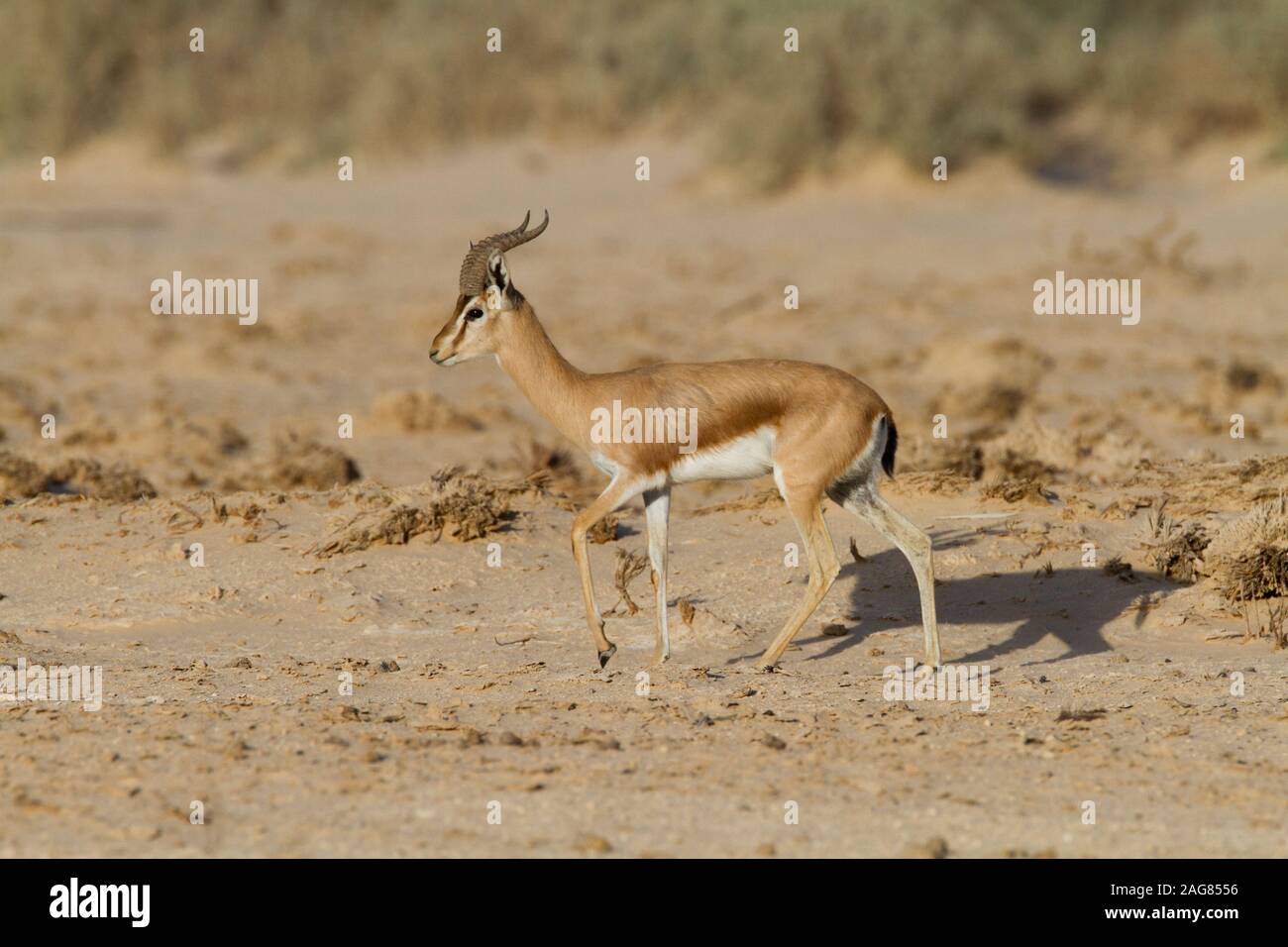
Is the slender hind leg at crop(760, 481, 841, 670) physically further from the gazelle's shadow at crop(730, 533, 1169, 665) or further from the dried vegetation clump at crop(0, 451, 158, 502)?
the dried vegetation clump at crop(0, 451, 158, 502)

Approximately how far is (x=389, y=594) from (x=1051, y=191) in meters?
20.1

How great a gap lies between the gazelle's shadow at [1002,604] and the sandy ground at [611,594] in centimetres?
3

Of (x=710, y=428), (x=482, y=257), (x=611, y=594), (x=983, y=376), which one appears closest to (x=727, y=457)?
(x=710, y=428)

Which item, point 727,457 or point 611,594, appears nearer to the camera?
point 727,457

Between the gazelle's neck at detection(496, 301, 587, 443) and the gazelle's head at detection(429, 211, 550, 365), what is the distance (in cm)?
7

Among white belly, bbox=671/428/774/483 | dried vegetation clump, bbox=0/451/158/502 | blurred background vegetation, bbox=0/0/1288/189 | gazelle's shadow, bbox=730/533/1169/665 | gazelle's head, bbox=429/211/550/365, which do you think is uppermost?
blurred background vegetation, bbox=0/0/1288/189

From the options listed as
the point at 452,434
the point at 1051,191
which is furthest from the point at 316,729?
the point at 1051,191

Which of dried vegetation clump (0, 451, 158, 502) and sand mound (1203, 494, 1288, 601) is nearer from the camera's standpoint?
sand mound (1203, 494, 1288, 601)

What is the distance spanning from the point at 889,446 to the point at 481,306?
2.11 metres

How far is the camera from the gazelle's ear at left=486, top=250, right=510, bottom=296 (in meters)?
8.70

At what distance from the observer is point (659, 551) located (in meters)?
8.93

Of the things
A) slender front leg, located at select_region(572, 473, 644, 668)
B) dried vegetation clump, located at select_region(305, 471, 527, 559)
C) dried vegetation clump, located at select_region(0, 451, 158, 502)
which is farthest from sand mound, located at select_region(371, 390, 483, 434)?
slender front leg, located at select_region(572, 473, 644, 668)

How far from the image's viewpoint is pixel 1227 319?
2138 cm

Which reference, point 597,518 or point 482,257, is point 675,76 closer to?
point 482,257
